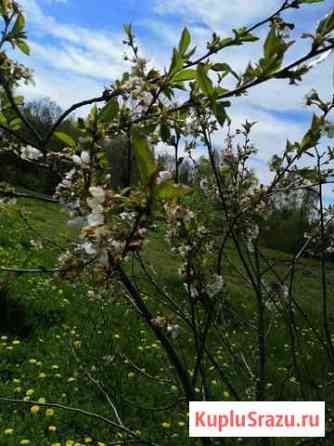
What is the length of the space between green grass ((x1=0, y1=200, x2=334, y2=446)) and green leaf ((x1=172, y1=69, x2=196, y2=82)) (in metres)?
1.03

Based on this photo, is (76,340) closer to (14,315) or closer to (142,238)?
Answer: (14,315)

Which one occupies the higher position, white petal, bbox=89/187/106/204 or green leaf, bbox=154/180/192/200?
white petal, bbox=89/187/106/204

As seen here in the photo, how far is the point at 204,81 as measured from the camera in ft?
2.86

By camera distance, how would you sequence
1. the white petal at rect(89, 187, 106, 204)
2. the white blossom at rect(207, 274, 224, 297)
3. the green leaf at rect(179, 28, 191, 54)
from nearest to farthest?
1. the white petal at rect(89, 187, 106, 204)
2. the green leaf at rect(179, 28, 191, 54)
3. the white blossom at rect(207, 274, 224, 297)

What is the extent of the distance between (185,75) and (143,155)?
375mm

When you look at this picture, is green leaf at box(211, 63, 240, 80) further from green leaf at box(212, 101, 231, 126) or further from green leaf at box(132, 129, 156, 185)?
green leaf at box(132, 129, 156, 185)

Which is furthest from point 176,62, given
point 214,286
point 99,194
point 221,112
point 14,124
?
point 214,286

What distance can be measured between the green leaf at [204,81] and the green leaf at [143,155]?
0.25 meters

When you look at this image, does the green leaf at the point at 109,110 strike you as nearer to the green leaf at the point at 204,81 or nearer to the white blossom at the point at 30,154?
the green leaf at the point at 204,81

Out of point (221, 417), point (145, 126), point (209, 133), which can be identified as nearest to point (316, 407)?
point (221, 417)

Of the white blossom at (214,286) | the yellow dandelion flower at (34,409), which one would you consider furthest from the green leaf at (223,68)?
the yellow dandelion flower at (34,409)

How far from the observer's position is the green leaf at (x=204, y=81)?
87 centimetres

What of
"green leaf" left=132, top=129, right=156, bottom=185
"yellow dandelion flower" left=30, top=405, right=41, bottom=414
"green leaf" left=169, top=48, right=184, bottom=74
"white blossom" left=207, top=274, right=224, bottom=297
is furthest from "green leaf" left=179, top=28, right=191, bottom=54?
"yellow dandelion flower" left=30, top=405, right=41, bottom=414

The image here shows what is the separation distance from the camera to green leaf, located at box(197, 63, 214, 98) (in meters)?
0.87
